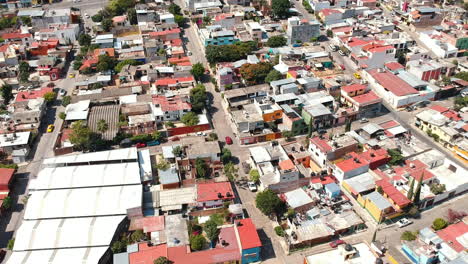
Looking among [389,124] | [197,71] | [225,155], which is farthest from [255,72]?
[389,124]

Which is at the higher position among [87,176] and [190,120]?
[190,120]

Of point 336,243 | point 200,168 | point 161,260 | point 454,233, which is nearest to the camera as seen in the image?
point 161,260

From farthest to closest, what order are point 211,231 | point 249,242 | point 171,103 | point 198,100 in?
point 198,100, point 171,103, point 211,231, point 249,242

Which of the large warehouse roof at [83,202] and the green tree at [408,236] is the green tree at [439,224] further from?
the large warehouse roof at [83,202]

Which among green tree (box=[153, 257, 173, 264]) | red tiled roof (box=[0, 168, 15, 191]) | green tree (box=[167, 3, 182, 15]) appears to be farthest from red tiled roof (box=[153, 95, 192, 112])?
green tree (box=[167, 3, 182, 15])

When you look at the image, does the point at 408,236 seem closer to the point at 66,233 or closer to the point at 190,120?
the point at 190,120

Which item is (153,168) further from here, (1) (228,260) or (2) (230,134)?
(1) (228,260)

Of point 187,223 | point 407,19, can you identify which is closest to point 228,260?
point 187,223
